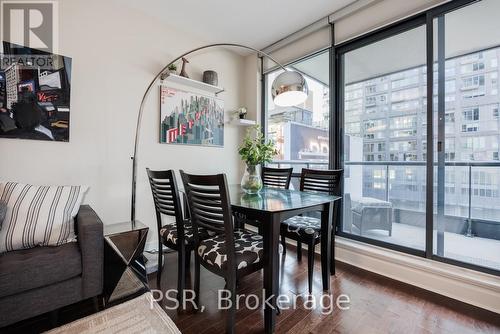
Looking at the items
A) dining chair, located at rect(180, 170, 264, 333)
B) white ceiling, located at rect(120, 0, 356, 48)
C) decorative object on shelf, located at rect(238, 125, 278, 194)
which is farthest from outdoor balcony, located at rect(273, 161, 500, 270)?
white ceiling, located at rect(120, 0, 356, 48)

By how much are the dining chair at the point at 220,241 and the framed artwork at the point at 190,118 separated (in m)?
1.41

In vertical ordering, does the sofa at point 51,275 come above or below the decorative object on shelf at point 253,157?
below

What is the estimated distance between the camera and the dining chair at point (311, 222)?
1.84m

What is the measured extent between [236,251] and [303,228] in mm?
704

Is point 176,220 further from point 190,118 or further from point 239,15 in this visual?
point 239,15

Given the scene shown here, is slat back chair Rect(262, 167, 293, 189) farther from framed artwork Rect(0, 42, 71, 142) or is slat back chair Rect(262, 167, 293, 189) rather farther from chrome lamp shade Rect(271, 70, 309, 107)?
framed artwork Rect(0, 42, 71, 142)

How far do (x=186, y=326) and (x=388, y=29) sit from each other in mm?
3032

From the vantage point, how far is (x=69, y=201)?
1.67m

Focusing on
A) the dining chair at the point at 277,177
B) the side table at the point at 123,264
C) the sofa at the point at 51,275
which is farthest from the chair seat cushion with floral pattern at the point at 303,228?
the sofa at the point at 51,275

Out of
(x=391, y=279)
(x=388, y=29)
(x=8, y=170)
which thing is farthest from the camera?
(x=388, y=29)

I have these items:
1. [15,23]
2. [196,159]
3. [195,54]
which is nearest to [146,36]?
[195,54]

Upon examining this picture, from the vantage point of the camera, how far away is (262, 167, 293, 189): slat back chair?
2588 mm

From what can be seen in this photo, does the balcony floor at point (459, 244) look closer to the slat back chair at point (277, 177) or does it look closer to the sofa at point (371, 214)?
the sofa at point (371, 214)

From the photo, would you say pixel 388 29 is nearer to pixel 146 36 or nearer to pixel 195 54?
pixel 195 54
